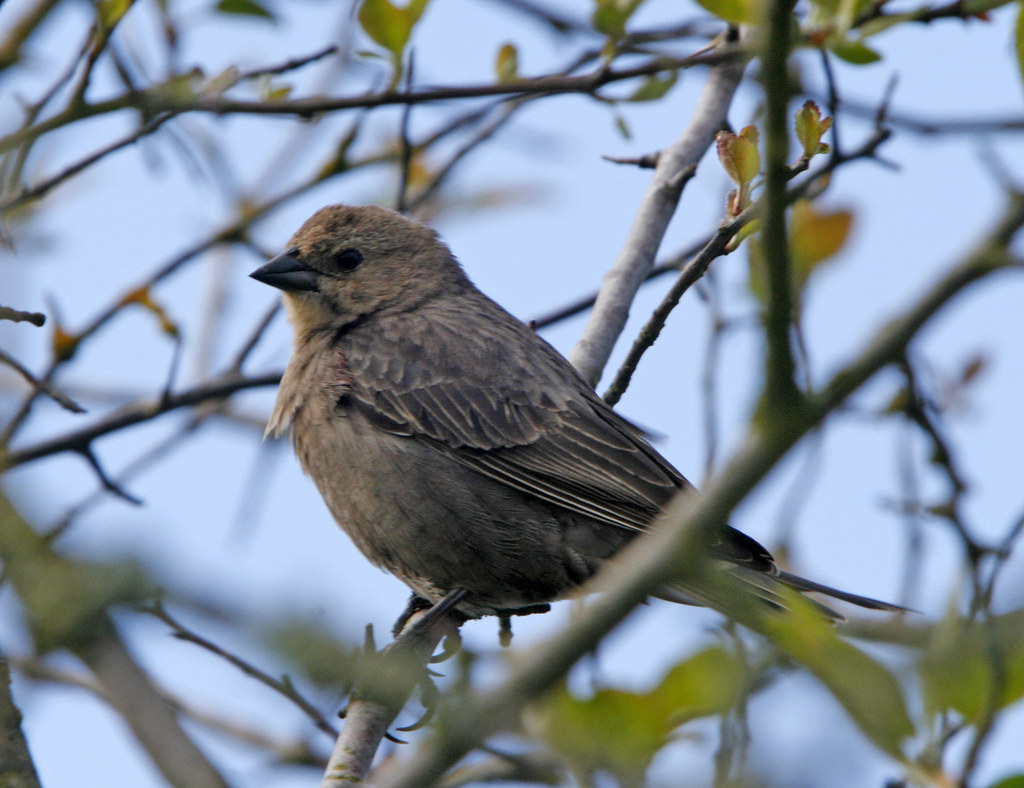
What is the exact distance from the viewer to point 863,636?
184 cm

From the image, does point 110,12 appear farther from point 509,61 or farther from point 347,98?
point 509,61

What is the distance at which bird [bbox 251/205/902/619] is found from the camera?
509cm

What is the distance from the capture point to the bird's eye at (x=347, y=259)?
6.33 m

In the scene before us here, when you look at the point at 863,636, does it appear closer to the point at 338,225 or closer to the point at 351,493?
the point at 351,493

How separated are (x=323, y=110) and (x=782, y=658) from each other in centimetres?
263

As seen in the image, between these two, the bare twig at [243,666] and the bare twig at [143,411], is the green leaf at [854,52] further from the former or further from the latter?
the bare twig at [143,411]

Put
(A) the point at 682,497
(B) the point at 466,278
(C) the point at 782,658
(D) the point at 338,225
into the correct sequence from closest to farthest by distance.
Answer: (C) the point at 782,658
(A) the point at 682,497
(D) the point at 338,225
(B) the point at 466,278

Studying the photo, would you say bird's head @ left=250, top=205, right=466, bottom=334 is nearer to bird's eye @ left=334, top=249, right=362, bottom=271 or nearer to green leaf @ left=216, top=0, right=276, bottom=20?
bird's eye @ left=334, top=249, right=362, bottom=271

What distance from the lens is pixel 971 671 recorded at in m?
1.62

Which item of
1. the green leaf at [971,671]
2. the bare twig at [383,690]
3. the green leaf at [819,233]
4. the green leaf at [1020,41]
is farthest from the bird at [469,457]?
the green leaf at [971,671]

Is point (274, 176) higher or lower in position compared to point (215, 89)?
higher

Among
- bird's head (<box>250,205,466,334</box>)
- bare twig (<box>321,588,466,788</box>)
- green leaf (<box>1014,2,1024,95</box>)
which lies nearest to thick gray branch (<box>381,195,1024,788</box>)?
bare twig (<box>321,588,466,788</box>)

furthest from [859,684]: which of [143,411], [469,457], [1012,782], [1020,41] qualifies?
[143,411]

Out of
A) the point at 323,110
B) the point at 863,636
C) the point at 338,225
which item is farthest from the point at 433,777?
the point at 338,225
